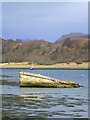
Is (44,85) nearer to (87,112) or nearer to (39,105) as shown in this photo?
(39,105)

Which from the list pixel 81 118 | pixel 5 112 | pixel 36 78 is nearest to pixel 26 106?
pixel 5 112

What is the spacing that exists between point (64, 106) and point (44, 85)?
2023cm

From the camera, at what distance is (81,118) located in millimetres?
28547

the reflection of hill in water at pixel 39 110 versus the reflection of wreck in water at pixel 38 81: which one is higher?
the reflection of wreck in water at pixel 38 81

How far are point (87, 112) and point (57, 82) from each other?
24.5 metres

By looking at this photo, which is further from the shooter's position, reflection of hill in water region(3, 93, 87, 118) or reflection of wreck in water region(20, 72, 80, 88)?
reflection of wreck in water region(20, 72, 80, 88)

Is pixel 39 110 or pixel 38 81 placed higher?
pixel 38 81

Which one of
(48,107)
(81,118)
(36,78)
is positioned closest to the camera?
(81,118)

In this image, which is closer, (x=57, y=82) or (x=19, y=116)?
(x=19, y=116)

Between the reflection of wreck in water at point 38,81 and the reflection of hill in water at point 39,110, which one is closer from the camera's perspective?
the reflection of hill in water at point 39,110

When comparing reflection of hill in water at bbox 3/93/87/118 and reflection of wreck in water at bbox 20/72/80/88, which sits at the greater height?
reflection of wreck in water at bbox 20/72/80/88

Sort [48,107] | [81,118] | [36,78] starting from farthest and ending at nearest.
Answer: [36,78] → [48,107] → [81,118]

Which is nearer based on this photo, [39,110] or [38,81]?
[39,110]

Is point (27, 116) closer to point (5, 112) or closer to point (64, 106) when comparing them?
point (5, 112)
